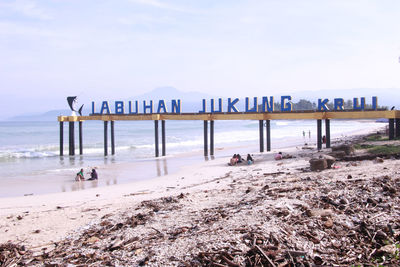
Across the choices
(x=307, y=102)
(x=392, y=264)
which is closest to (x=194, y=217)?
(x=392, y=264)

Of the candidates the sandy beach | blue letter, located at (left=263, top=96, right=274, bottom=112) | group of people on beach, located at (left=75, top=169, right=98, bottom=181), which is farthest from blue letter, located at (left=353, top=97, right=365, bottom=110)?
group of people on beach, located at (left=75, top=169, right=98, bottom=181)

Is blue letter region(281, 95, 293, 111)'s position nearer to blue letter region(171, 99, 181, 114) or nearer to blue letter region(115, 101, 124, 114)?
blue letter region(171, 99, 181, 114)

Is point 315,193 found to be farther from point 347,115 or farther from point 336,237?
point 347,115

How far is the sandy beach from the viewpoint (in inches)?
237

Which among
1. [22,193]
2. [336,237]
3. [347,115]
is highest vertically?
[347,115]

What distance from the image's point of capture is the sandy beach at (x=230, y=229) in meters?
6.03

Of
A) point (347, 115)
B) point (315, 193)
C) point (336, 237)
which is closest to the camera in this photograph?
point (336, 237)

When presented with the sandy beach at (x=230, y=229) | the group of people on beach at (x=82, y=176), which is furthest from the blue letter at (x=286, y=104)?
the sandy beach at (x=230, y=229)

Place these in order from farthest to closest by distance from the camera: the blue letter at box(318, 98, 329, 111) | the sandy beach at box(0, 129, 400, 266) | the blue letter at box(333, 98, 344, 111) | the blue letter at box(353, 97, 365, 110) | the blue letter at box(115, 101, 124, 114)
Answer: the blue letter at box(115, 101, 124, 114) < the blue letter at box(318, 98, 329, 111) < the blue letter at box(333, 98, 344, 111) < the blue letter at box(353, 97, 365, 110) < the sandy beach at box(0, 129, 400, 266)

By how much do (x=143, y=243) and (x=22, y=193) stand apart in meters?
11.8

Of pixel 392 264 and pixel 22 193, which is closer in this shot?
pixel 392 264

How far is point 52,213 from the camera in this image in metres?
11.4

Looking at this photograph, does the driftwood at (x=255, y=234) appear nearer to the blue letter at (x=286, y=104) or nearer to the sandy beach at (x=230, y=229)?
the sandy beach at (x=230, y=229)

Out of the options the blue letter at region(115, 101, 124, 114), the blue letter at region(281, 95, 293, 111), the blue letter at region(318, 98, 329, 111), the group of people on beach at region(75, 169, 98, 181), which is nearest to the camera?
the group of people on beach at region(75, 169, 98, 181)
